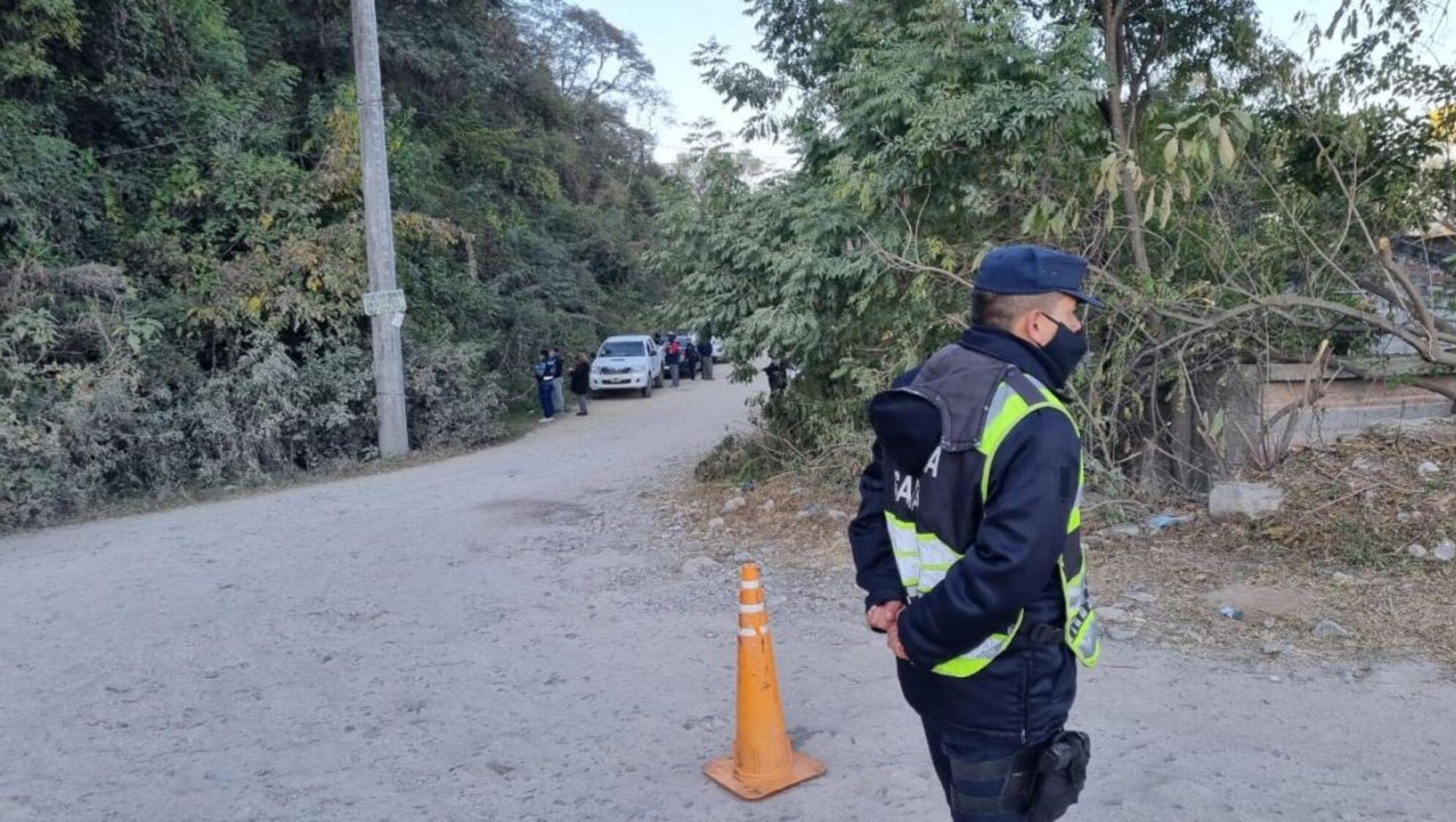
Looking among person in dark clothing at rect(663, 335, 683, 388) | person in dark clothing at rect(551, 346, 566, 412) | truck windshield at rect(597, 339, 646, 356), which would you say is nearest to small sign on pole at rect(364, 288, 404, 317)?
person in dark clothing at rect(551, 346, 566, 412)

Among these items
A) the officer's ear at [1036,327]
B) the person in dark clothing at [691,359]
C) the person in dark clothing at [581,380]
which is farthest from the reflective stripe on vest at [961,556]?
the person in dark clothing at [691,359]

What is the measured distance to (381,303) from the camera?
14898mm

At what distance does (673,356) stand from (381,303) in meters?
16.1

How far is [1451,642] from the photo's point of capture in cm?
557

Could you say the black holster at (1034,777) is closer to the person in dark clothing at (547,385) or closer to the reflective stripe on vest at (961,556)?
the reflective stripe on vest at (961,556)

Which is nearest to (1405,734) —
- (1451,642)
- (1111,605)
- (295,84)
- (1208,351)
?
(1451,642)

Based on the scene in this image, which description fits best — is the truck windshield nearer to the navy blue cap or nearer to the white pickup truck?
the white pickup truck

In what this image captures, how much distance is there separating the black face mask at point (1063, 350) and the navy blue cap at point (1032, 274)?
0.08 m

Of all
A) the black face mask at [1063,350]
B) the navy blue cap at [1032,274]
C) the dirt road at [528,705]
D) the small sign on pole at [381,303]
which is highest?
the small sign on pole at [381,303]

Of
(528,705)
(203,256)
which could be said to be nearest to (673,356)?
(203,256)

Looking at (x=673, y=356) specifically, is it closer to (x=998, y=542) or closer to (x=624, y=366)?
(x=624, y=366)

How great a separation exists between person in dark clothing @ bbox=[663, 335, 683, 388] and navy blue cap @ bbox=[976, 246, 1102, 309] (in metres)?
27.7

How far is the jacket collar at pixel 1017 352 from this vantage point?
2584 millimetres

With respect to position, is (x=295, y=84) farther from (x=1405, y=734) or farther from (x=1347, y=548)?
(x=1405, y=734)
